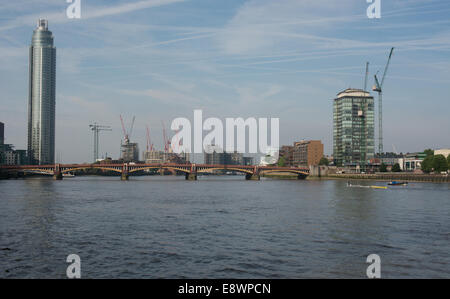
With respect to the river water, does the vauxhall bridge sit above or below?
above

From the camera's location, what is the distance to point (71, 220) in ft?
133

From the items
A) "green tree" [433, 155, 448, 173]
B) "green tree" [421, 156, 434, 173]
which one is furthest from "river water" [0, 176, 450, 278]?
"green tree" [421, 156, 434, 173]

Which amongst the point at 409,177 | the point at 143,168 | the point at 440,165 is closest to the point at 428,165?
the point at 440,165

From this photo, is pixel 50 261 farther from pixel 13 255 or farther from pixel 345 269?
pixel 345 269

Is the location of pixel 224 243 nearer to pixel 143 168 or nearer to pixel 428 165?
pixel 143 168

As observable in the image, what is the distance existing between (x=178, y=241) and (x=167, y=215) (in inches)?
635

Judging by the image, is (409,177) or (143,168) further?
(143,168)

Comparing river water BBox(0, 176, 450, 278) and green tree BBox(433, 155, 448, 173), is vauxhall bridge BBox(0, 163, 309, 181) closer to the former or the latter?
green tree BBox(433, 155, 448, 173)

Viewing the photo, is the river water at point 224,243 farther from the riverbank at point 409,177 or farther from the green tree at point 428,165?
the green tree at point 428,165

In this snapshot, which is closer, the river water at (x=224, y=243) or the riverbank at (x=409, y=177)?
the river water at (x=224, y=243)

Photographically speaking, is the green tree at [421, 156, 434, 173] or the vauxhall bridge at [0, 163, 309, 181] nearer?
the green tree at [421, 156, 434, 173]

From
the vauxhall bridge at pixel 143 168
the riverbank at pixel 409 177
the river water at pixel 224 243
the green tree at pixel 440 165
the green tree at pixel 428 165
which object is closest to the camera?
the river water at pixel 224 243

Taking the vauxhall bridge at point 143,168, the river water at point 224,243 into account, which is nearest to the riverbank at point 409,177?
the vauxhall bridge at point 143,168

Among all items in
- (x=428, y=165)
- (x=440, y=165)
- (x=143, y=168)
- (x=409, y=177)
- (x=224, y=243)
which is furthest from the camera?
(x=143, y=168)
